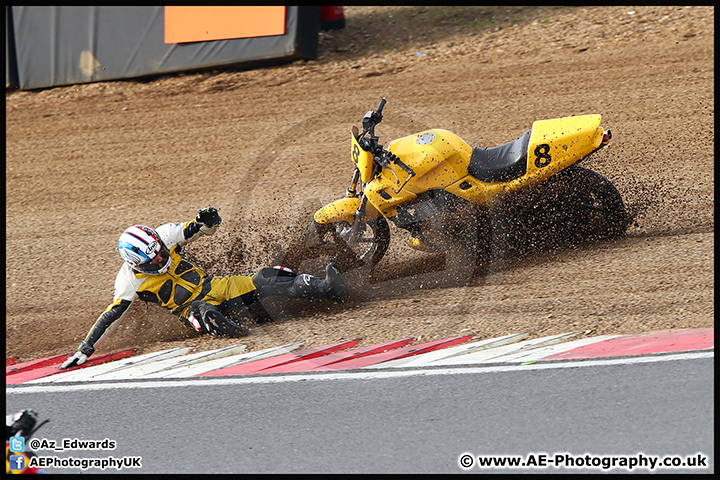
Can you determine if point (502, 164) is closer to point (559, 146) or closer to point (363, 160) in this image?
point (559, 146)

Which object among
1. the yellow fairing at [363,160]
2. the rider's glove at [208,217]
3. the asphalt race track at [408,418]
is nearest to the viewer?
the asphalt race track at [408,418]

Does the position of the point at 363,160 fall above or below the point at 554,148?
below

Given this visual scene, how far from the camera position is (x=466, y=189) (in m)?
6.60

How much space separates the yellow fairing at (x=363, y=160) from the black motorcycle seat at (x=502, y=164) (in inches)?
36.8

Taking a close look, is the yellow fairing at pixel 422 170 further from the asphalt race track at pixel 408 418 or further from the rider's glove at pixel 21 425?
the rider's glove at pixel 21 425

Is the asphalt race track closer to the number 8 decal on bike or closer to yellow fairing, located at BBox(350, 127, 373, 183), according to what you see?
yellow fairing, located at BBox(350, 127, 373, 183)

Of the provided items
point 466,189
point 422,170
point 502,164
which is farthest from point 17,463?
point 502,164

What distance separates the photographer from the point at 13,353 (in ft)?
23.1

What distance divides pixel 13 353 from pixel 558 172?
5.48 meters

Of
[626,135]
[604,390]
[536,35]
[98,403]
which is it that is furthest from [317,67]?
[604,390]

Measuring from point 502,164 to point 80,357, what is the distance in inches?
162

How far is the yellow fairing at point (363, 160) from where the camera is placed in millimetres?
6465

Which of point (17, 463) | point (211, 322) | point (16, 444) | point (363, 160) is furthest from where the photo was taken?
point (363, 160)

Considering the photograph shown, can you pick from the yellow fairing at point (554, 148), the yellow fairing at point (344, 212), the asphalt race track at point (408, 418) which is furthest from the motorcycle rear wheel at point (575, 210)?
the asphalt race track at point (408, 418)
